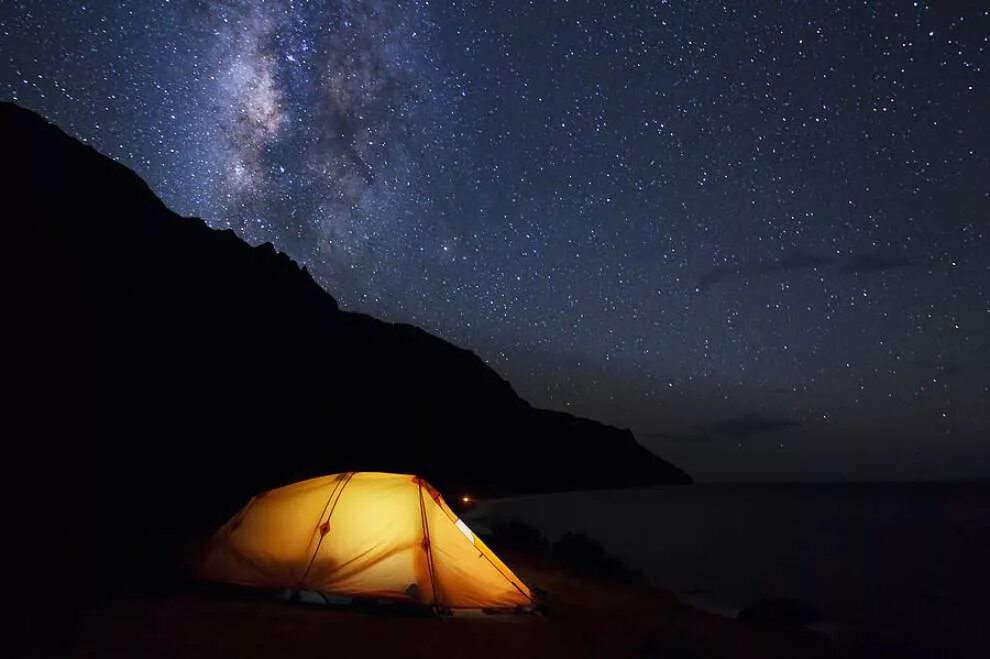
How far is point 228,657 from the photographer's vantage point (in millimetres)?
6316

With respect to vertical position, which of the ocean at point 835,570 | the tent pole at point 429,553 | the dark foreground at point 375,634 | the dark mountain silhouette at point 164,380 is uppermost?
the dark mountain silhouette at point 164,380

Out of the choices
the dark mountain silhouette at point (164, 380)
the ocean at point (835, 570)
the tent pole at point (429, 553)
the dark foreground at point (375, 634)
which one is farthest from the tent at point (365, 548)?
the ocean at point (835, 570)

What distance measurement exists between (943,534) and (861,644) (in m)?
39.4

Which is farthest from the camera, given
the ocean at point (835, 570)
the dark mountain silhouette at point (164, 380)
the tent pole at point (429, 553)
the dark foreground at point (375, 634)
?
the dark mountain silhouette at point (164, 380)

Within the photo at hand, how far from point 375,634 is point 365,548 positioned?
1301mm

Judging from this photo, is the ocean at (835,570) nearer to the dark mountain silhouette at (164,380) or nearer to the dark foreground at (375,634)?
the dark foreground at (375,634)

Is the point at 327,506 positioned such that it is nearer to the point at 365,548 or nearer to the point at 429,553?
the point at 365,548

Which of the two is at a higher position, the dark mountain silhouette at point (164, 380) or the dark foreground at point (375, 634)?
the dark mountain silhouette at point (164, 380)

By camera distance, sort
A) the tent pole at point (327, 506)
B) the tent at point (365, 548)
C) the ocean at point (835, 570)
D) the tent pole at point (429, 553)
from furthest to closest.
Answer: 1. the ocean at point (835, 570)
2. the tent pole at point (327, 506)
3. the tent at point (365, 548)
4. the tent pole at point (429, 553)

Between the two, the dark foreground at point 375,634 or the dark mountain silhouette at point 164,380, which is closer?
the dark foreground at point 375,634

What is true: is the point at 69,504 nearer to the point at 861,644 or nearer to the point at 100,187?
the point at 861,644

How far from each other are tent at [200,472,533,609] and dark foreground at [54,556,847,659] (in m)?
0.31

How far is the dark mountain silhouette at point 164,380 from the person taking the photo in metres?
21.3

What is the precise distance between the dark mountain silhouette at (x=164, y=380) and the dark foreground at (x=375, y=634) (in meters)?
3.78
